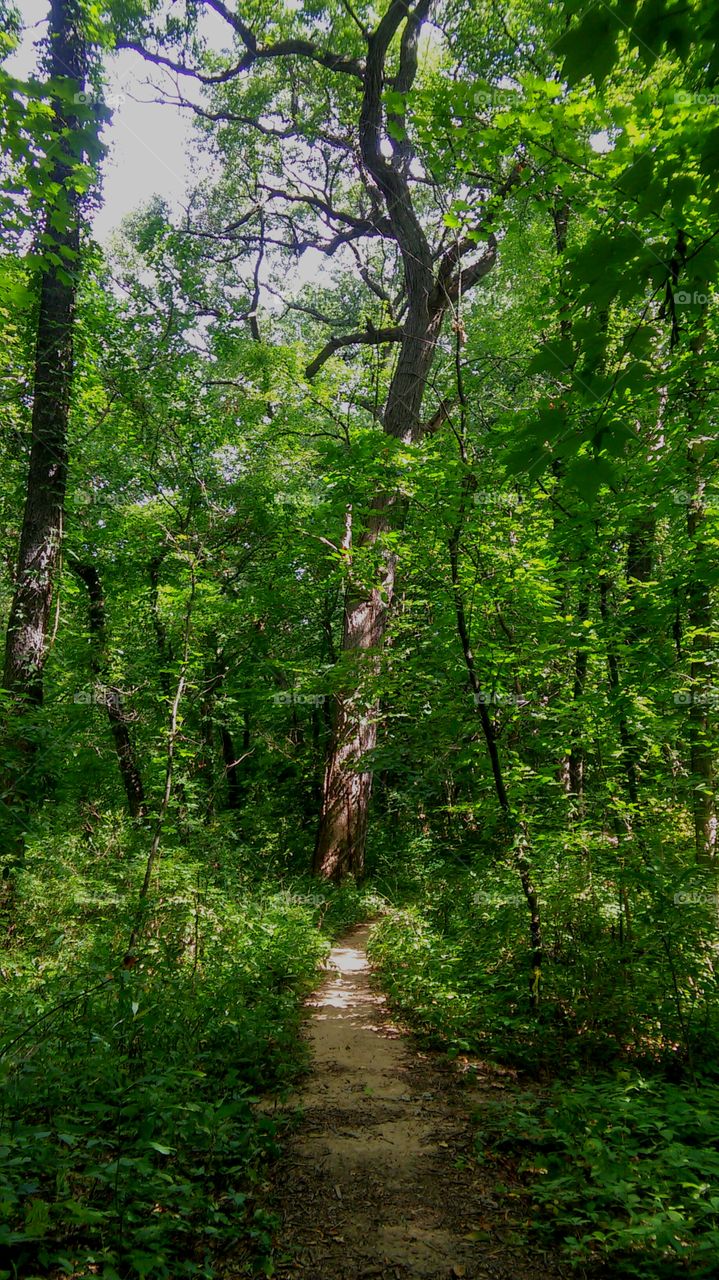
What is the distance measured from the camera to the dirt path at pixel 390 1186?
2475 mm

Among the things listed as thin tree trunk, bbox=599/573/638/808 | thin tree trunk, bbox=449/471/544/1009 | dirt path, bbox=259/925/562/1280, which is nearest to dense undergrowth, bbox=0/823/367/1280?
dirt path, bbox=259/925/562/1280

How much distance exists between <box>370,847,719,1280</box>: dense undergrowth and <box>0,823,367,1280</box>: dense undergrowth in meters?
1.22

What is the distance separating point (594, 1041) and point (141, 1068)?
291 cm

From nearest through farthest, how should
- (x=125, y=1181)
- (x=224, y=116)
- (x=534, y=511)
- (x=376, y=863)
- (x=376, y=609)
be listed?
(x=125, y=1181) → (x=534, y=511) → (x=376, y=609) → (x=376, y=863) → (x=224, y=116)

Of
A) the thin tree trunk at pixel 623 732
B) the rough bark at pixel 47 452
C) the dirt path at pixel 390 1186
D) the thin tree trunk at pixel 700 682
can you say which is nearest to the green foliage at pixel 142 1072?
the dirt path at pixel 390 1186

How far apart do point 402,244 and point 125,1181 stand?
1032 cm

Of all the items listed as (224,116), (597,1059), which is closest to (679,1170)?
(597,1059)

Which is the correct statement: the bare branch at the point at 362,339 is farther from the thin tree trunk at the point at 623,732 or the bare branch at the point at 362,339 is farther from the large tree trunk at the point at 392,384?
the thin tree trunk at the point at 623,732

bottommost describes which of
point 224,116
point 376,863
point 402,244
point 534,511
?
point 376,863

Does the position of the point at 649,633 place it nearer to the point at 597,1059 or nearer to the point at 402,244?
the point at 597,1059

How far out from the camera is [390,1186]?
295cm

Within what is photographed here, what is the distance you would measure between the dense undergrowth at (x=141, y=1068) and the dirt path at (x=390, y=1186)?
195mm

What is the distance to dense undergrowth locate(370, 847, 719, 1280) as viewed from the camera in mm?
2525

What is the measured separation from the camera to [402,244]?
29.6 ft
